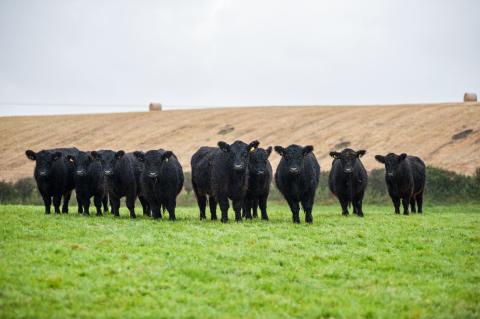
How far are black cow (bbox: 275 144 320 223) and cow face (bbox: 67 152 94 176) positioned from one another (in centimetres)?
642

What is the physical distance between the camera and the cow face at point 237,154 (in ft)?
58.0

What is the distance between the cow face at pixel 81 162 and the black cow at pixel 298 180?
6.42 metres

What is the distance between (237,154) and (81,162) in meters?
5.70

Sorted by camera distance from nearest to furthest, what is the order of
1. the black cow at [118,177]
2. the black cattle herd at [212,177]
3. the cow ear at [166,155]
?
the black cattle herd at [212,177] < the cow ear at [166,155] < the black cow at [118,177]

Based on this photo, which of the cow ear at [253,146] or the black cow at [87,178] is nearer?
the cow ear at [253,146]

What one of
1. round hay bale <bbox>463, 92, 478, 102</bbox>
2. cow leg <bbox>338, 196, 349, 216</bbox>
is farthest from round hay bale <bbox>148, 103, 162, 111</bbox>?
cow leg <bbox>338, 196, 349, 216</bbox>

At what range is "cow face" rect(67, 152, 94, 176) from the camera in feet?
66.6

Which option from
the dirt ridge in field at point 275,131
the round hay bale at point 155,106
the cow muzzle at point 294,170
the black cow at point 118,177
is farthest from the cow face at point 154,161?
the round hay bale at point 155,106

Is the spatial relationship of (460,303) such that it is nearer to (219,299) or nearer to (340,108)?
(219,299)

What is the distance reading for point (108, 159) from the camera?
64.9 feet

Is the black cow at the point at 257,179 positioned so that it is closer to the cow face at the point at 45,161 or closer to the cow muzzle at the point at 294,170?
the cow muzzle at the point at 294,170

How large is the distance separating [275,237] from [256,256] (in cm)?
252

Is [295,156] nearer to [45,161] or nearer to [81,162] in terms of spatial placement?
[81,162]

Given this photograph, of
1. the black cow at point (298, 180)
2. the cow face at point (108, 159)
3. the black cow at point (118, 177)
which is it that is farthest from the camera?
the black cow at point (118, 177)
